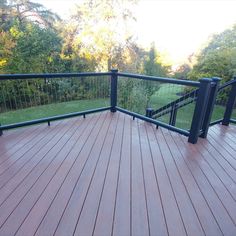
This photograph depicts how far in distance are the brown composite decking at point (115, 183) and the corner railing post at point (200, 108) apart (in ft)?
0.55

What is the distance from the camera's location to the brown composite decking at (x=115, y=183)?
1.41m

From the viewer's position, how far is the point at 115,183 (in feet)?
6.07

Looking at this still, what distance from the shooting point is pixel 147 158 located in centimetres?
233

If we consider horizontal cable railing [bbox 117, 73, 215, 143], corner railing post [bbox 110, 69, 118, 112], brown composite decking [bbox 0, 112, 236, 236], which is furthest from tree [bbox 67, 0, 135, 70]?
brown composite decking [bbox 0, 112, 236, 236]

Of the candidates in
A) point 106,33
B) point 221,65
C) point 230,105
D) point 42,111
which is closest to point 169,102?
point 221,65

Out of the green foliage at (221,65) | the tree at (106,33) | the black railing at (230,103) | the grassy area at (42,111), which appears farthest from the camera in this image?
the tree at (106,33)

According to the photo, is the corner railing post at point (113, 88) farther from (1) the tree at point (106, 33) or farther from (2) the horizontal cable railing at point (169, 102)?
(1) the tree at point (106, 33)

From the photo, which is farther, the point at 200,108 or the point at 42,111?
the point at 42,111

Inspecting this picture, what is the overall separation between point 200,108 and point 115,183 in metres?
1.60

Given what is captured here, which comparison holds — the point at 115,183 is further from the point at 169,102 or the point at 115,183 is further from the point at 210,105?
the point at 169,102

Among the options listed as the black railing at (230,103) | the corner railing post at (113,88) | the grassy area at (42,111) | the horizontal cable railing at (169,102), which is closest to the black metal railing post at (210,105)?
the horizontal cable railing at (169,102)

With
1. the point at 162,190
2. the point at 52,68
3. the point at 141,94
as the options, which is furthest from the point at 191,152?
the point at 52,68

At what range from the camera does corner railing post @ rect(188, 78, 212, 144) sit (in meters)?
2.43

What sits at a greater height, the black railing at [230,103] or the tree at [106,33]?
the tree at [106,33]
